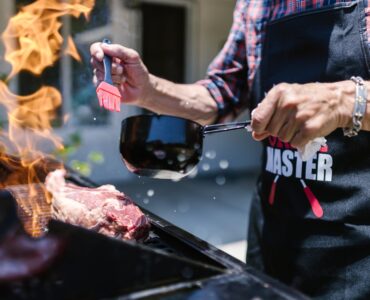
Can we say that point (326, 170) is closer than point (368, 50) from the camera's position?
No

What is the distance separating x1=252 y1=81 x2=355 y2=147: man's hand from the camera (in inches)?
52.2

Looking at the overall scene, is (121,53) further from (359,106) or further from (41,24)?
(359,106)

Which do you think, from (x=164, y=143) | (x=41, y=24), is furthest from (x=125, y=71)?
(x=164, y=143)

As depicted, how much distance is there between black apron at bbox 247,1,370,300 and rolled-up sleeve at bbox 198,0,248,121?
1.15ft

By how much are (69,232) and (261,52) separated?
1423 mm

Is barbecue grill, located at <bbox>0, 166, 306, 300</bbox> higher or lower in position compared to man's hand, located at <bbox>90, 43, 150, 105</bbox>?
lower

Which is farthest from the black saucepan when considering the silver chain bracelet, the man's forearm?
the man's forearm

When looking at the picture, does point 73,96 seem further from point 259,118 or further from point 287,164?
point 259,118

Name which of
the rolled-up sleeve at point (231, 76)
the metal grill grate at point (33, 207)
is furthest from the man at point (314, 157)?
the metal grill grate at point (33, 207)

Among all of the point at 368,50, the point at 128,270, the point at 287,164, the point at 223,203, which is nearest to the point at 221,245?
the point at 223,203

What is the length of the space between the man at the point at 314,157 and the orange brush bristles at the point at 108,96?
22cm

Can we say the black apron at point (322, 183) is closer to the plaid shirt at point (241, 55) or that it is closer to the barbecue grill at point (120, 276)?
the plaid shirt at point (241, 55)

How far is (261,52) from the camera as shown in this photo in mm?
2172

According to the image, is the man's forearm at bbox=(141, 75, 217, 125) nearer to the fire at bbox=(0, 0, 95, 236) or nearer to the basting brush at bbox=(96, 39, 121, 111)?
the basting brush at bbox=(96, 39, 121, 111)
